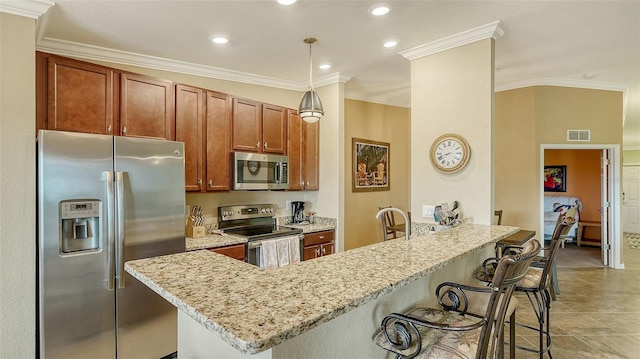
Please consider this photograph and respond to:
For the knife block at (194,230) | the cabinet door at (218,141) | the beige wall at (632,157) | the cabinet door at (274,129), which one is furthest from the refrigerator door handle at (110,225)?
the beige wall at (632,157)

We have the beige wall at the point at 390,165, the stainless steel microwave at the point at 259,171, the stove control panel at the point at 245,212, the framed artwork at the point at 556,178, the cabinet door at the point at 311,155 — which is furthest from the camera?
the framed artwork at the point at 556,178

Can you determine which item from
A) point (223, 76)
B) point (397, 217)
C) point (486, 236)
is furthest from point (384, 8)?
point (397, 217)

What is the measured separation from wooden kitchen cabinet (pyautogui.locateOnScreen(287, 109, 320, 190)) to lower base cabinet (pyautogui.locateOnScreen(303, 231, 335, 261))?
0.65 meters

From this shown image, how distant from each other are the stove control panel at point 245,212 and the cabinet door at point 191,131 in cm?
56

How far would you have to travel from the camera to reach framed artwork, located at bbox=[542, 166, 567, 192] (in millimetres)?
7914

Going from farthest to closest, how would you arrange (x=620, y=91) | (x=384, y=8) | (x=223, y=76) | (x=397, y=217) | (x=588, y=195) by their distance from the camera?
(x=588, y=195)
(x=397, y=217)
(x=620, y=91)
(x=223, y=76)
(x=384, y=8)

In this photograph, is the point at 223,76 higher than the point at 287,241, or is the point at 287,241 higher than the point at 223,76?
the point at 223,76

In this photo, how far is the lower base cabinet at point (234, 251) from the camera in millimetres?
3100

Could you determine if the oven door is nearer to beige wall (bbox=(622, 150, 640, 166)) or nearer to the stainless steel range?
the stainless steel range
